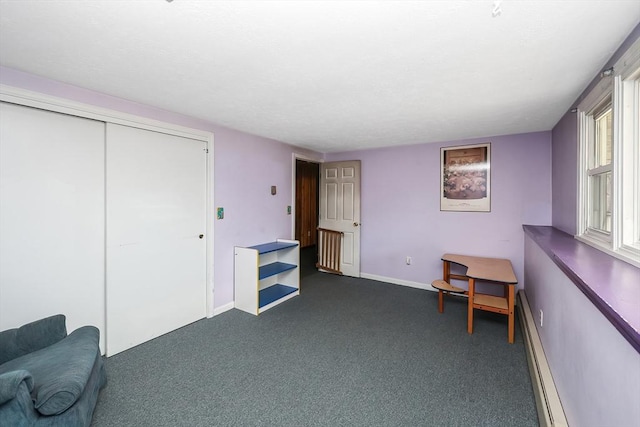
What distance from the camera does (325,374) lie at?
2.18 metres

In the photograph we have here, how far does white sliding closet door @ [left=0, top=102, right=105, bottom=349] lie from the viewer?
1959 mm

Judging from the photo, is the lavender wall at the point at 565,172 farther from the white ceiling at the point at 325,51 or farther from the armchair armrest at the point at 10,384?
the armchair armrest at the point at 10,384

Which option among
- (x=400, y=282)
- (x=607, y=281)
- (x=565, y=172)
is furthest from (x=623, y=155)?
(x=400, y=282)

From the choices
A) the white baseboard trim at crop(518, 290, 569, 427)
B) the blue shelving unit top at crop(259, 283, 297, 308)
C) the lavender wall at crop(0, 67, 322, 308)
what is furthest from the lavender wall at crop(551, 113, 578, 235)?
the lavender wall at crop(0, 67, 322, 308)

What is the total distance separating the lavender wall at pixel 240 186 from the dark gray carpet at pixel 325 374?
2.80 feet

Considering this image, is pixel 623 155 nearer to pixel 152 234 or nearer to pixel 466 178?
pixel 466 178

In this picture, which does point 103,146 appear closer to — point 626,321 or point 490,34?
point 490,34

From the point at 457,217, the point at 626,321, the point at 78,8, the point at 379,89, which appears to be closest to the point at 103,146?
the point at 78,8

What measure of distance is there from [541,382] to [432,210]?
102 inches

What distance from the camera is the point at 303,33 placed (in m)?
1.44

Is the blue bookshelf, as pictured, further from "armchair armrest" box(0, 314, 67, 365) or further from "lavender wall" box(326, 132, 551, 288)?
"armchair armrest" box(0, 314, 67, 365)

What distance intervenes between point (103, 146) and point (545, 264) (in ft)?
12.5

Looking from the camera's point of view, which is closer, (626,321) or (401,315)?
(626,321)

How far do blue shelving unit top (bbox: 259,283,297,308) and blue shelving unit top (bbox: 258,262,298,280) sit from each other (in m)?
0.31
